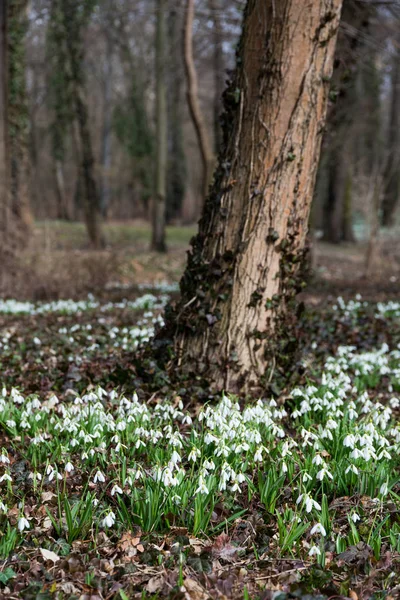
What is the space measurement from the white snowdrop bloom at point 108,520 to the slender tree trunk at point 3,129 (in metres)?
8.31

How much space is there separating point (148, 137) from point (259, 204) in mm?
25221

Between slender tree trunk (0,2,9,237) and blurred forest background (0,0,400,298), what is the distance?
41 mm

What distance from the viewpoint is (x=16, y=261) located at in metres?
10.3

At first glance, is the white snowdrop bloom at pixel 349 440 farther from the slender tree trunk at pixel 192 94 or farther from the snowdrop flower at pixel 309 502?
the slender tree trunk at pixel 192 94

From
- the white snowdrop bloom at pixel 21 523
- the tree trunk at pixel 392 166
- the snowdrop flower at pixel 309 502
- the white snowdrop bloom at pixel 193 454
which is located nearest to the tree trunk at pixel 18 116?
the white snowdrop bloom at pixel 193 454

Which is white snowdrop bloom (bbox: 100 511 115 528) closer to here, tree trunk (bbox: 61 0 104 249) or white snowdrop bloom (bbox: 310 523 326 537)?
white snowdrop bloom (bbox: 310 523 326 537)

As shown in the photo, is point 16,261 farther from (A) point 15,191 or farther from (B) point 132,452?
(B) point 132,452

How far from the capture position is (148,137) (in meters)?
27.8

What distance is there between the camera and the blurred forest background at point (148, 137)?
10.5 metres

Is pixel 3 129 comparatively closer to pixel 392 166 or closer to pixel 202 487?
pixel 202 487

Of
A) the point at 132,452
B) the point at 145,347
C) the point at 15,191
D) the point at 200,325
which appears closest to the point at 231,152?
the point at 200,325

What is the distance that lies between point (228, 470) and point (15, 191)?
12.4 meters

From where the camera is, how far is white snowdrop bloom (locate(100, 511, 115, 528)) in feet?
7.90

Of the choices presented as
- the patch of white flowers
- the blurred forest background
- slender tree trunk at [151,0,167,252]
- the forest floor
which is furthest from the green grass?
the forest floor
